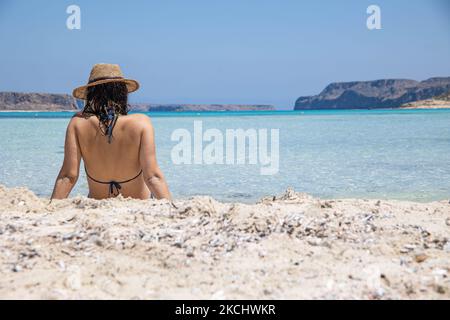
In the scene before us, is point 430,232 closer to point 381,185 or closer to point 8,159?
point 381,185

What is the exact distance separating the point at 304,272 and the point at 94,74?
2.38 metres

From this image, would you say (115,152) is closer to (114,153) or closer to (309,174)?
(114,153)

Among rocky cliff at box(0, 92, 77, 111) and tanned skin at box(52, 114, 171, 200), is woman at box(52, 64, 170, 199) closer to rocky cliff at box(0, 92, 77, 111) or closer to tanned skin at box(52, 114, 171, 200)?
tanned skin at box(52, 114, 171, 200)

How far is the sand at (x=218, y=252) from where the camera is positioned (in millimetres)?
2279

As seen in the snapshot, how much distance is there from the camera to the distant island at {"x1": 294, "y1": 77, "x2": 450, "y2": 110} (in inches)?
4894

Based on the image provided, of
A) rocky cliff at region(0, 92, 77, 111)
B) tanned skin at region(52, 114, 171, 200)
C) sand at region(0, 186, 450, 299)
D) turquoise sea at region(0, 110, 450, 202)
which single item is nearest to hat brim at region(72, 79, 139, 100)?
tanned skin at region(52, 114, 171, 200)

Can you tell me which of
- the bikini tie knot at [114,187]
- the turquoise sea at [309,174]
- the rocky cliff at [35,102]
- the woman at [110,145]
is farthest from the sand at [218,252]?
the rocky cliff at [35,102]

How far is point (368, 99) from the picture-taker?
140125 millimetres

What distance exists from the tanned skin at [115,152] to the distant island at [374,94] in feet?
383

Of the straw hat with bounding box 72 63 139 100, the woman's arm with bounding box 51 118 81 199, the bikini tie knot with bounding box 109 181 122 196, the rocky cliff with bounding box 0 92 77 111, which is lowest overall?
the bikini tie knot with bounding box 109 181 122 196

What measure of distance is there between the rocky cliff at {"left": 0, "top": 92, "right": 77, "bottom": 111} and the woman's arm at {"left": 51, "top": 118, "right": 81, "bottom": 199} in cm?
10846

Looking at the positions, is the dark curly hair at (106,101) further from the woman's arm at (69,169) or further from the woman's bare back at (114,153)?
the woman's arm at (69,169)

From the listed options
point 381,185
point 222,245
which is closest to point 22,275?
point 222,245

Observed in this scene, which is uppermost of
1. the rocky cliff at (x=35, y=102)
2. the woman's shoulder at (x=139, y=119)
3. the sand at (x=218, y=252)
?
the rocky cliff at (x=35, y=102)
